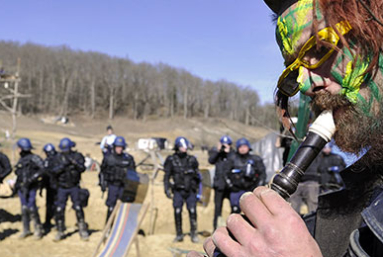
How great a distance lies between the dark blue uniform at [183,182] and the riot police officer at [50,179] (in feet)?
8.31

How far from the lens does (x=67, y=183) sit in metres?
8.09

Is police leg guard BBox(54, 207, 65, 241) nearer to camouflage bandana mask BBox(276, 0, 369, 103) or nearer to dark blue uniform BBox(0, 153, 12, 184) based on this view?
dark blue uniform BBox(0, 153, 12, 184)

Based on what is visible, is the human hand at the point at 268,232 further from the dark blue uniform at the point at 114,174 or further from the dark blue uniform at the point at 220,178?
the dark blue uniform at the point at 114,174

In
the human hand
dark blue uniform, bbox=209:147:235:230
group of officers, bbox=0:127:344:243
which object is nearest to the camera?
the human hand

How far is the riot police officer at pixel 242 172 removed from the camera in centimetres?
772

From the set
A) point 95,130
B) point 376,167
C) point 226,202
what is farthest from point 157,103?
point 376,167

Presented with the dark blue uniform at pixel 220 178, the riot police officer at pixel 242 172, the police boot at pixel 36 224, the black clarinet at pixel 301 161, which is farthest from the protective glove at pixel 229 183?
the black clarinet at pixel 301 161

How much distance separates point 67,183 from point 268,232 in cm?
792

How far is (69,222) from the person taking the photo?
31.8 feet

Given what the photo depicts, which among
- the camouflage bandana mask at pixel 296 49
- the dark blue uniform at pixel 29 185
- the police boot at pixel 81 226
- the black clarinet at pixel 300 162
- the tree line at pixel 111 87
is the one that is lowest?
the police boot at pixel 81 226

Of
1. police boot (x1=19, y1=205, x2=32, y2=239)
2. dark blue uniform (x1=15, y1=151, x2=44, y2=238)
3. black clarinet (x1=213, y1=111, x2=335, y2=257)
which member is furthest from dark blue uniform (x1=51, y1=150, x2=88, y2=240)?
black clarinet (x1=213, y1=111, x2=335, y2=257)

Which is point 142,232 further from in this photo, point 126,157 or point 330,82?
point 330,82

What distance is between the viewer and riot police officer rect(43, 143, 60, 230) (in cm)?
809

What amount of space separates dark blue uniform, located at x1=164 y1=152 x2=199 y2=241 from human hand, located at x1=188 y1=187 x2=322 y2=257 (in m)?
7.33
